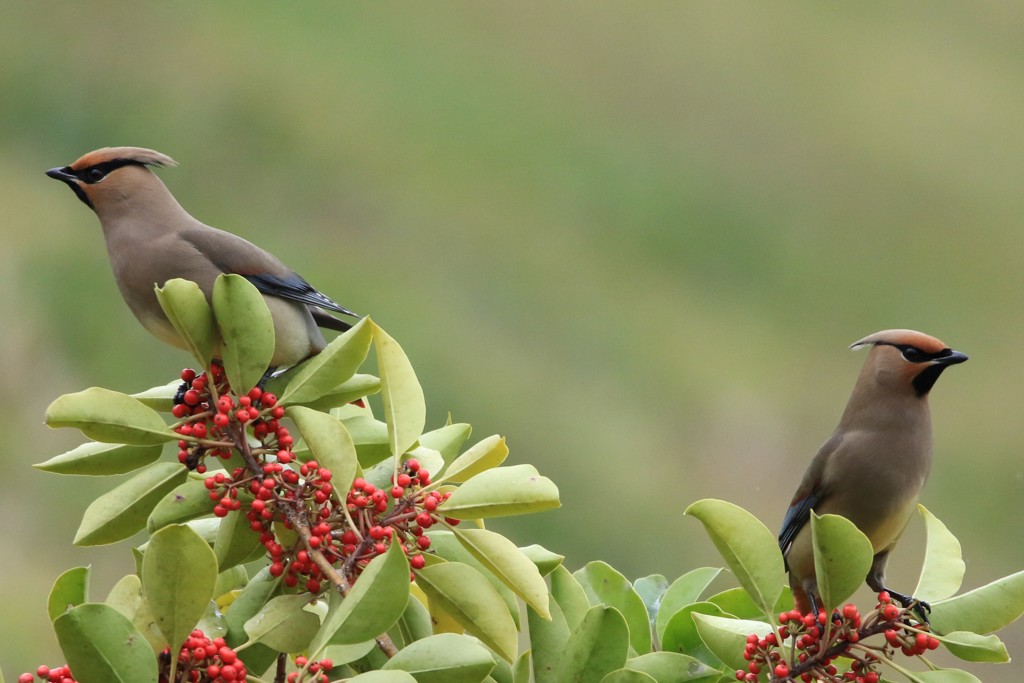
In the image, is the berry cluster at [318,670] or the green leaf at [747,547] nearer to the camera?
the berry cluster at [318,670]

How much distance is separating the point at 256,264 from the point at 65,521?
5096 mm

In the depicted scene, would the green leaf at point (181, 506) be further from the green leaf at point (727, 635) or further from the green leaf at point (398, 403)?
the green leaf at point (727, 635)

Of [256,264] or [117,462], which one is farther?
[256,264]

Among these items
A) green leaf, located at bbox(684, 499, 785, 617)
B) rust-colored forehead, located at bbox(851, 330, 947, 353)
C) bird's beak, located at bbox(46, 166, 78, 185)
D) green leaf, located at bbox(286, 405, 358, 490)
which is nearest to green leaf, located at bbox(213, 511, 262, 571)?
green leaf, located at bbox(286, 405, 358, 490)

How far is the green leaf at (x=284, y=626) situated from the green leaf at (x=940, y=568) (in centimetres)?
104

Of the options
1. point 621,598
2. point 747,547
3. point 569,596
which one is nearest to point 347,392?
point 569,596

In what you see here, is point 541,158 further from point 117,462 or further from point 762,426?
point 117,462

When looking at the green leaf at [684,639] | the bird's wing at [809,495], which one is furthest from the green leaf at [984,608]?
the bird's wing at [809,495]

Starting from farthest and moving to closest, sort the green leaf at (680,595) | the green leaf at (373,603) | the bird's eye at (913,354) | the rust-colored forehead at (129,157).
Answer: the bird's eye at (913,354)
the rust-colored forehead at (129,157)
the green leaf at (680,595)
the green leaf at (373,603)

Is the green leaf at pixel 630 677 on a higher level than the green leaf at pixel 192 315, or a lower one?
lower

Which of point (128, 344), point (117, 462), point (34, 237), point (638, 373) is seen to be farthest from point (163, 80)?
point (117, 462)

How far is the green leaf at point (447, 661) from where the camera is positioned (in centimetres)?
194

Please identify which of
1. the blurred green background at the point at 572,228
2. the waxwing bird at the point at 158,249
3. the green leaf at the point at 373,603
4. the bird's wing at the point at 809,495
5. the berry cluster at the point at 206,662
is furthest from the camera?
the blurred green background at the point at 572,228

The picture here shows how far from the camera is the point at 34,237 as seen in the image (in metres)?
8.79
